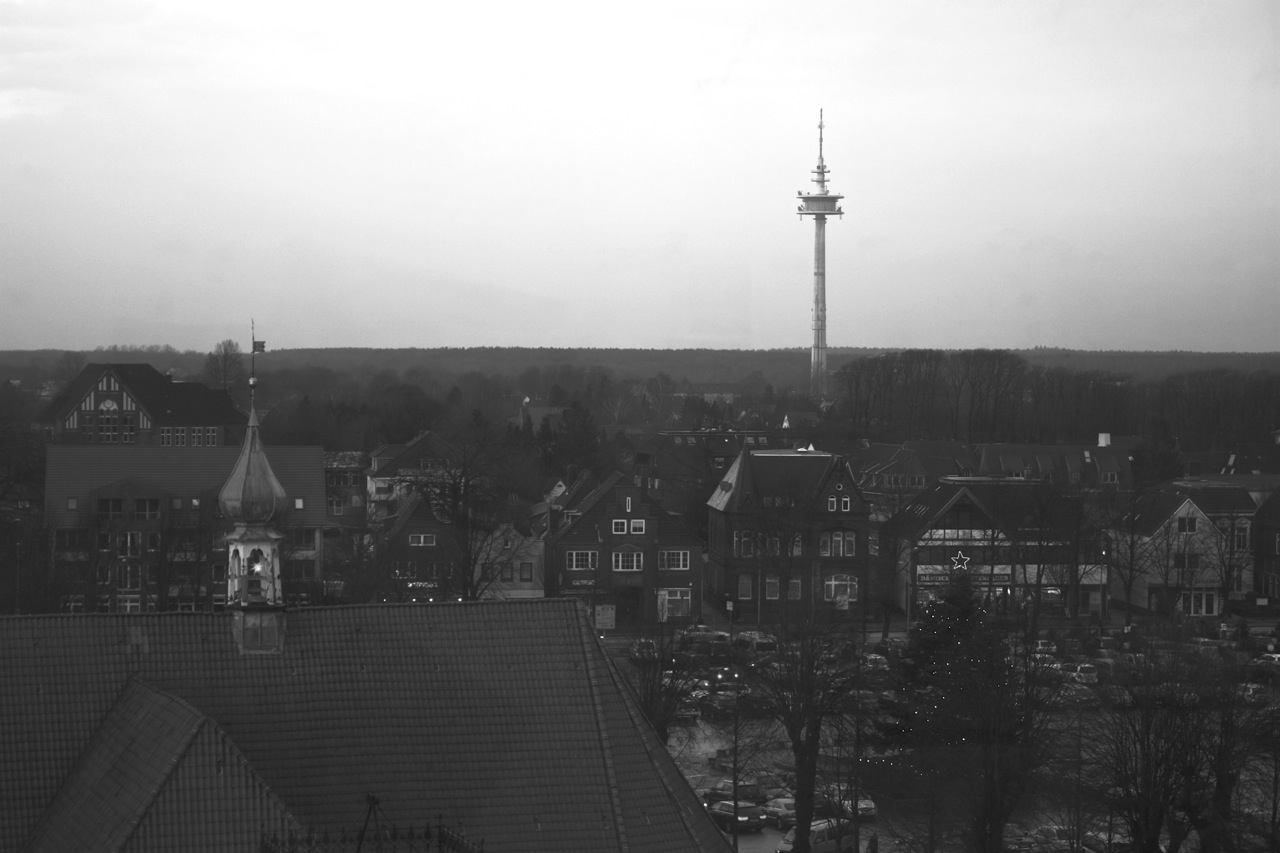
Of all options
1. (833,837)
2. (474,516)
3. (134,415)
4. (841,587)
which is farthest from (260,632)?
(134,415)

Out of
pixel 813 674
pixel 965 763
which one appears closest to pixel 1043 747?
pixel 965 763

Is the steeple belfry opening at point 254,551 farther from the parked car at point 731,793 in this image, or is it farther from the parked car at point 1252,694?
the parked car at point 1252,694

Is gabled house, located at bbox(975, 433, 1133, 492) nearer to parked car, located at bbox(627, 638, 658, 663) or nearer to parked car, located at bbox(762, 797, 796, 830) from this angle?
parked car, located at bbox(627, 638, 658, 663)

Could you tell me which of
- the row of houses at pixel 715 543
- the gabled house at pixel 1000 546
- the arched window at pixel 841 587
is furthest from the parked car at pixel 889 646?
the arched window at pixel 841 587

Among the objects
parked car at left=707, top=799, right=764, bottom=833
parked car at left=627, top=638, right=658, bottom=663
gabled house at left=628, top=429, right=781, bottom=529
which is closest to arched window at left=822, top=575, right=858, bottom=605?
gabled house at left=628, top=429, right=781, bottom=529

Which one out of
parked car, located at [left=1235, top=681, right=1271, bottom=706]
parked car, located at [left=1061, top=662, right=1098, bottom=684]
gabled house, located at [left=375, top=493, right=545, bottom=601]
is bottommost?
parked car, located at [left=1061, top=662, right=1098, bottom=684]

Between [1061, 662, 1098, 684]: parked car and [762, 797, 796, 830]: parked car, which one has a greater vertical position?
[1061, 662, 1098, 684]: parked car
